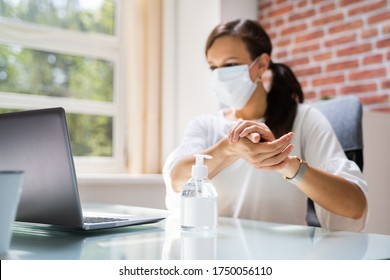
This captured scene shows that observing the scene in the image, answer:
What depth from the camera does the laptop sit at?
2.66 ft

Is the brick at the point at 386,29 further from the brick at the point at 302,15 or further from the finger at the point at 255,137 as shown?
the finger at the point at 255,137

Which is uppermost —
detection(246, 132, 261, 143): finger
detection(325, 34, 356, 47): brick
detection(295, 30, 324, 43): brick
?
detection(295, 30, 324, 43): brick

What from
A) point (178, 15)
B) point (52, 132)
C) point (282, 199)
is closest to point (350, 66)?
point (178, 15)

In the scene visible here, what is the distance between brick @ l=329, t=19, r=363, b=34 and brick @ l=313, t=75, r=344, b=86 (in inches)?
9.9

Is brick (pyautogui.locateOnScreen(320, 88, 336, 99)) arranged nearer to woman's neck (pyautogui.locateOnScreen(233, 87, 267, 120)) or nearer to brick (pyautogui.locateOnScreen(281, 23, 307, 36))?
brick (pyautogui.locateOnScreen(281, 23, 307, 36))

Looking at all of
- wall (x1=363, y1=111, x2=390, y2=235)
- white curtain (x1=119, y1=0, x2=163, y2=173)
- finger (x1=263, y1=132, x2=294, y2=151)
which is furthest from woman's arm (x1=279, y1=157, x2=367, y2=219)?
white curtain (x1=119, y1=0, x2=163, y2=173)

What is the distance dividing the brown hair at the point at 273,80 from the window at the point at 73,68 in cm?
149

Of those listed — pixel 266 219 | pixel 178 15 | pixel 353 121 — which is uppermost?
pixel 178 15

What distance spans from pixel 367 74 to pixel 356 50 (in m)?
0.15

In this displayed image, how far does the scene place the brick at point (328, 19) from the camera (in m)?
2.77

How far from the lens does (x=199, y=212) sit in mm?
914

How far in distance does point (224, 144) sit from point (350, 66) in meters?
1.52
